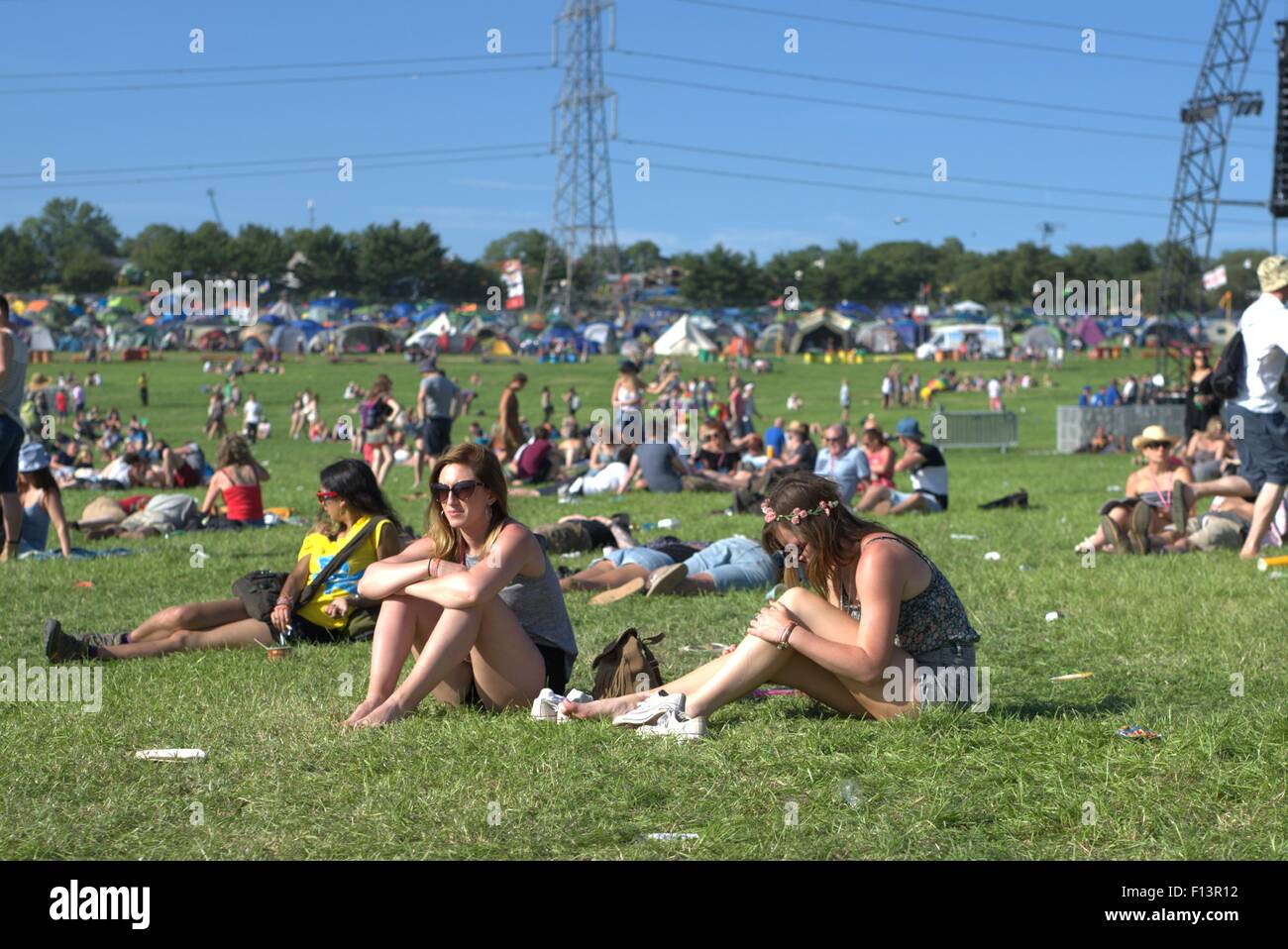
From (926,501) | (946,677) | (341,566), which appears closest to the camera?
(946,677)

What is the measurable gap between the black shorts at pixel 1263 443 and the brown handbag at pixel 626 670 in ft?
18.0

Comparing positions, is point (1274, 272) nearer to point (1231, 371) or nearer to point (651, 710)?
point (1231, 371)

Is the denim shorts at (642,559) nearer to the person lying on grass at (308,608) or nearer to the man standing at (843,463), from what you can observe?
the person lying on grass at (308,608)

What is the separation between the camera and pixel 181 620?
7.23 metres

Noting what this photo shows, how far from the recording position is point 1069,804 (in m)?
4.23

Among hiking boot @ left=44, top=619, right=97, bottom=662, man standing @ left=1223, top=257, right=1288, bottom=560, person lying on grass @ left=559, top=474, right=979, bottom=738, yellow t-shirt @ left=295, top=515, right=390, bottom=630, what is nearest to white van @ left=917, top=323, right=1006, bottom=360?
man standing @ left=1223, top=257, right=1288, bottom=560

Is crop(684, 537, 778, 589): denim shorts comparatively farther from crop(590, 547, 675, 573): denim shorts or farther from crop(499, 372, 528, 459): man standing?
crop(499, 372, 528, 459): man standing

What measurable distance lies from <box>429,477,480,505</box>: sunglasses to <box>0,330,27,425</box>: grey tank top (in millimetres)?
5633

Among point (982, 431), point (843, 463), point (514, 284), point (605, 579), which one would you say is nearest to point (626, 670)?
point (605, 579)

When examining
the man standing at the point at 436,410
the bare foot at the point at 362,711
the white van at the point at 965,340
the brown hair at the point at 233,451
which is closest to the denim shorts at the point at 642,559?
the bare foot at the point at 362,711

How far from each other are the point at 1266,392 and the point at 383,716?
261 inches

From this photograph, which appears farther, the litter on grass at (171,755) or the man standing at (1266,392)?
the man standing at (1266,392)

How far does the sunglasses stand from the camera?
557 centimetres

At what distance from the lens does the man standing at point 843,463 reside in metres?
14.2
